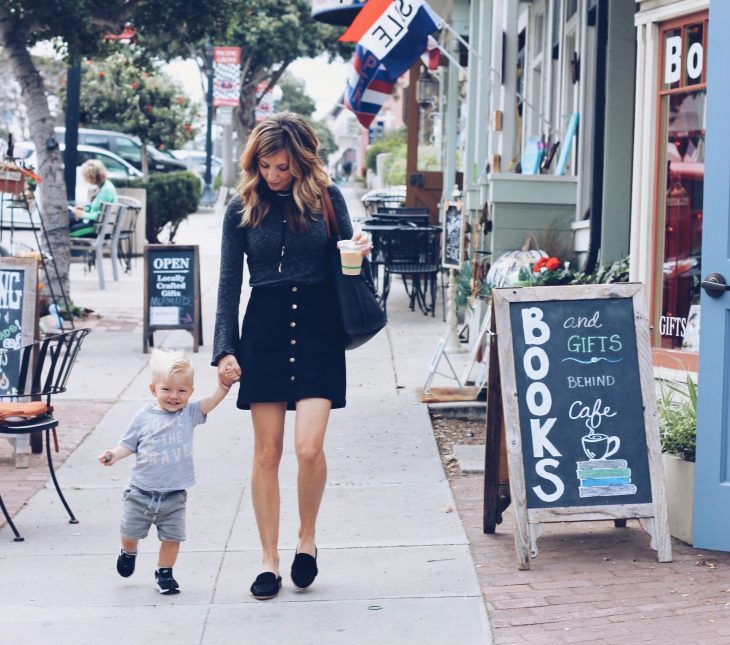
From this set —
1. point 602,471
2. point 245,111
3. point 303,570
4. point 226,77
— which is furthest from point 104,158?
point 303,570

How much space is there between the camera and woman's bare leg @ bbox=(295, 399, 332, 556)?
4805 mm

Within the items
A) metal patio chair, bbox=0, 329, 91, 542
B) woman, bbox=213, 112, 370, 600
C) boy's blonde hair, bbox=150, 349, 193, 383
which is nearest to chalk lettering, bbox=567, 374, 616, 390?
woman, bbox=213, 112, 370, 600

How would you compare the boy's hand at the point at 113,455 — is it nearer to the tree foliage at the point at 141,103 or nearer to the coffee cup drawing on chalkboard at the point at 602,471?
the coffee cup drawing on chalkboard at the point at 602,471

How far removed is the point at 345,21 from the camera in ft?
A: 49.3

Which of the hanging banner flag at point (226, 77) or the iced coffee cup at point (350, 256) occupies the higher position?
the hanging banner flag at point (226, 77)

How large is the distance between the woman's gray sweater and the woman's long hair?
1.5 inches

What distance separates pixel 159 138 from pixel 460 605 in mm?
24950

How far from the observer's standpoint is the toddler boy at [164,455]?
15.9ft

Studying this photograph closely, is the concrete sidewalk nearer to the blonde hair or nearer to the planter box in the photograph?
the planter box

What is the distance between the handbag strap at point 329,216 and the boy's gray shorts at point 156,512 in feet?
3.93

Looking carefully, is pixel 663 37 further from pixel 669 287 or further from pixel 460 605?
pixel 460 605

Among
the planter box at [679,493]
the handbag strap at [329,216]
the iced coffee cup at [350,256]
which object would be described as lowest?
the planter box at [679,493]

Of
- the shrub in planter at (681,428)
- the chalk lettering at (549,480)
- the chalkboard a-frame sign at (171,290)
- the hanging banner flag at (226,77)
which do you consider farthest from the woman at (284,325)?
the hanging banner flag at (226,77)

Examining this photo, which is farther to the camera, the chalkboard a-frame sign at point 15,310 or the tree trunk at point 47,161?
the tree trunk at point 47,161
